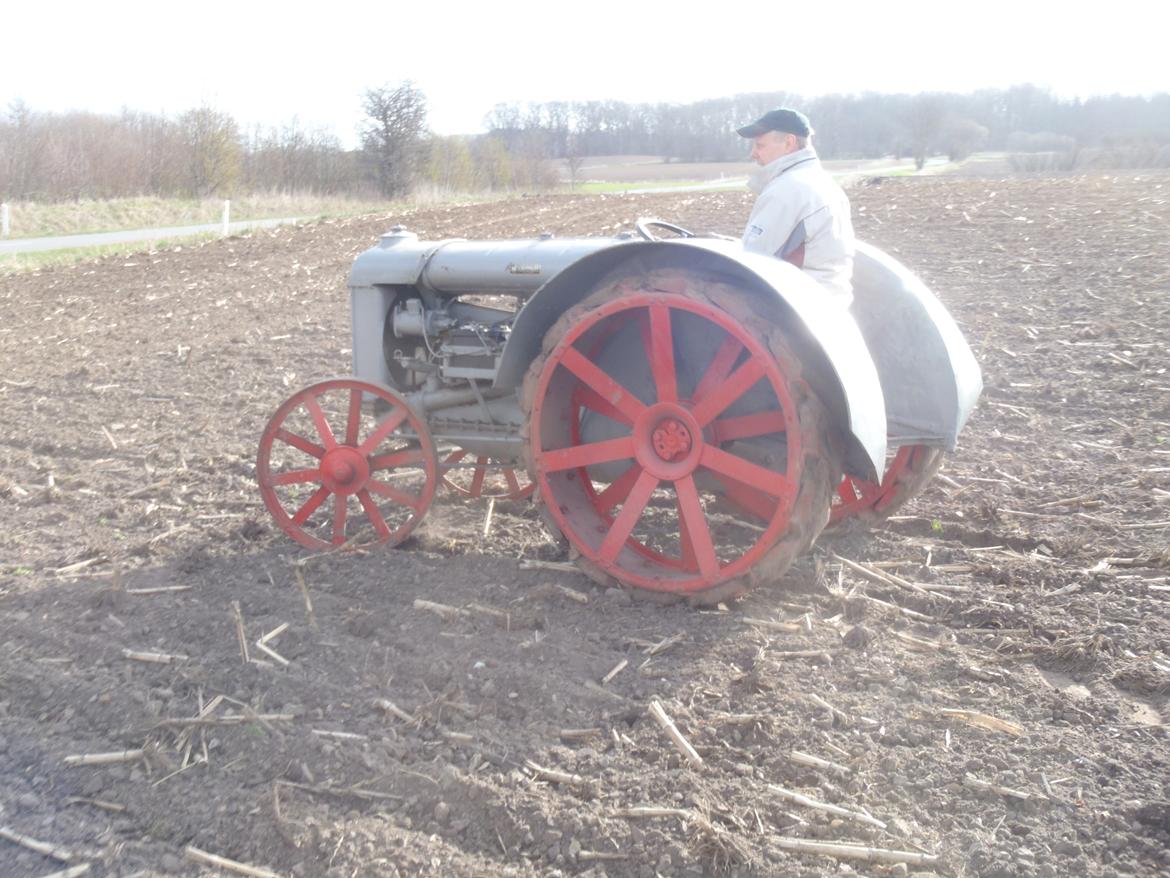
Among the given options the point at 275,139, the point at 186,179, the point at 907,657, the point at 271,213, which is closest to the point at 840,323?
the point at 907,657

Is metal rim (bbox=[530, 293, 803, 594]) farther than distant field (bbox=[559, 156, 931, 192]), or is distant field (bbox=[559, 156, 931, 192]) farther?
distant field (bbox=[559, 156, 931, 192])

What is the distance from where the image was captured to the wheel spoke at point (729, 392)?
3.83m

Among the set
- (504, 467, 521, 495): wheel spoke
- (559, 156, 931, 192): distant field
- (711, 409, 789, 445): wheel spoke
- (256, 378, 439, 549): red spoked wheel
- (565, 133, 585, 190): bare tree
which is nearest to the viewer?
(711, 409, 789, 445): wheel spoke

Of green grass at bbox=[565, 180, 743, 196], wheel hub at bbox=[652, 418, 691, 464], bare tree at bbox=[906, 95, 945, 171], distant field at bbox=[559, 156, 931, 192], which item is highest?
bare tree at bbox=[906, 95, 945, 171]

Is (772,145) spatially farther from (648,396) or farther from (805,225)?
(648,396)

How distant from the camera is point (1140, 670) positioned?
363 cm

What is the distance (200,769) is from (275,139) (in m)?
40.3

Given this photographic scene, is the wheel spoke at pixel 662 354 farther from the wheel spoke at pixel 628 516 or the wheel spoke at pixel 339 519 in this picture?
the wheel spoke at pixel 339 519

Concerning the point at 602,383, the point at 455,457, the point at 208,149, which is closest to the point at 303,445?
the point at 455,457

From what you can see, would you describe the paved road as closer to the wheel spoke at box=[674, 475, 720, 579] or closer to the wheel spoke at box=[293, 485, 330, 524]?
the wheel spoke at box=[293, 485, 330, 524]

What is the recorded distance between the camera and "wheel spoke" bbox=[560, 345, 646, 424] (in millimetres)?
4074

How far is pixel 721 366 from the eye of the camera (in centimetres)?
410

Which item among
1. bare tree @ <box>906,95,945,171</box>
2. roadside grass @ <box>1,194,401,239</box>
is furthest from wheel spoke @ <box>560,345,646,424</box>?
bare tree @ <box>906,95,945,171</box>

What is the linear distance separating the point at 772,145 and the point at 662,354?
1094 millimetres
